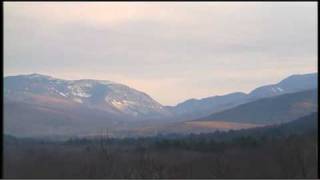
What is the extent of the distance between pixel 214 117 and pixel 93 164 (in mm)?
123599

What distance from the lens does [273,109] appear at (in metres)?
151

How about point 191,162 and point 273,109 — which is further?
point 273,109

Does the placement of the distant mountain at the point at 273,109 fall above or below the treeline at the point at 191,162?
below

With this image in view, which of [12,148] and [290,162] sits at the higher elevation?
[290,162]

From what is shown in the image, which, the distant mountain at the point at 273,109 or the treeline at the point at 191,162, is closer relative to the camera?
the treeline at the point at 191,162

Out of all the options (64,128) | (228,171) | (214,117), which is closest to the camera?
(228,171)

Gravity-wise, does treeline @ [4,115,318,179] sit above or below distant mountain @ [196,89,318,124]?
above

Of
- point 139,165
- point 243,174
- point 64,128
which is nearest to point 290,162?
point 243,174

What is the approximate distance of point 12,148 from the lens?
52.6m

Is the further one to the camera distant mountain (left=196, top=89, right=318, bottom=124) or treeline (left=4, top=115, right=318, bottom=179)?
distant mountain (left=196, top=89, right=318, bottom=124)

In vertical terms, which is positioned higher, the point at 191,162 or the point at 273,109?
the point at 191,162

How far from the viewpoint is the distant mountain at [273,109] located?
14062 cm

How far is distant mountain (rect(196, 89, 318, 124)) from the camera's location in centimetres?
14062

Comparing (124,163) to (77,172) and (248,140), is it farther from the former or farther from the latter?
(248,140)
